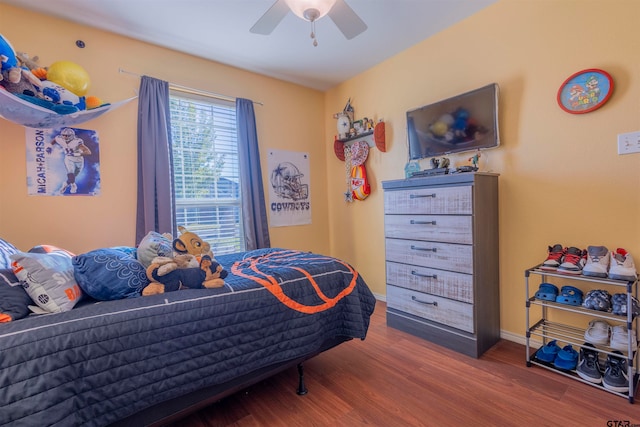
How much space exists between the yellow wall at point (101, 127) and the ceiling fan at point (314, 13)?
127 centimetres

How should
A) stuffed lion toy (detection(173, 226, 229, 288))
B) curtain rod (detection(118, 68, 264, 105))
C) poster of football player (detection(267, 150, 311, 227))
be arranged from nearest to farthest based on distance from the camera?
1. stuffed lion toy (detection(173, 226, 229, 288))
2. curtain rod (detection(118, 68, 264, 105))
3. poster of football player (detection(267, 150, 311, 227))

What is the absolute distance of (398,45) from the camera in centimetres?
274

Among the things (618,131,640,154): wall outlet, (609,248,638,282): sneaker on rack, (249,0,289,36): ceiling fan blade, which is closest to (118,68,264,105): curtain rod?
(249,0,289,36): ceiling fan blade

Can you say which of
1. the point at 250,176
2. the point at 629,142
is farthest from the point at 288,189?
the point at 629,142

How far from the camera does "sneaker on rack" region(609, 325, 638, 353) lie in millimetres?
1551

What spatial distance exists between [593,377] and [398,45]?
284 cm

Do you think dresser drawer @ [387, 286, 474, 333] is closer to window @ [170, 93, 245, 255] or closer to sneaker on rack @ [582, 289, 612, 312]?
sneaker on rack @ [582, 289, 612, 312]

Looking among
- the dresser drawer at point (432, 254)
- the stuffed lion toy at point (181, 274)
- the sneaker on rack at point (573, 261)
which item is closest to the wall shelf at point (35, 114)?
the stuffed lion toy at point (181, 274)

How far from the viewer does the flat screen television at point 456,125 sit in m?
2.18

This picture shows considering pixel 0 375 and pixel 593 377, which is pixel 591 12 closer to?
pixel 593 377

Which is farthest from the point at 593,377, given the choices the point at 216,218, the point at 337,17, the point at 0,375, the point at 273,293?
the point at 216,218

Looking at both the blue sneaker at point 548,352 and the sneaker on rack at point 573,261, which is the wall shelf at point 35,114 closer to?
the sneaker on rack at point 573,261

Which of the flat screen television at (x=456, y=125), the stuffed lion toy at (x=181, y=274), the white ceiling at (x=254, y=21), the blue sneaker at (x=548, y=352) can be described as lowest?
the blue sneaker at (x=548, y=352)

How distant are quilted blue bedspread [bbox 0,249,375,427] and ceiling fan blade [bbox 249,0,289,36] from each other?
58.5 inches
